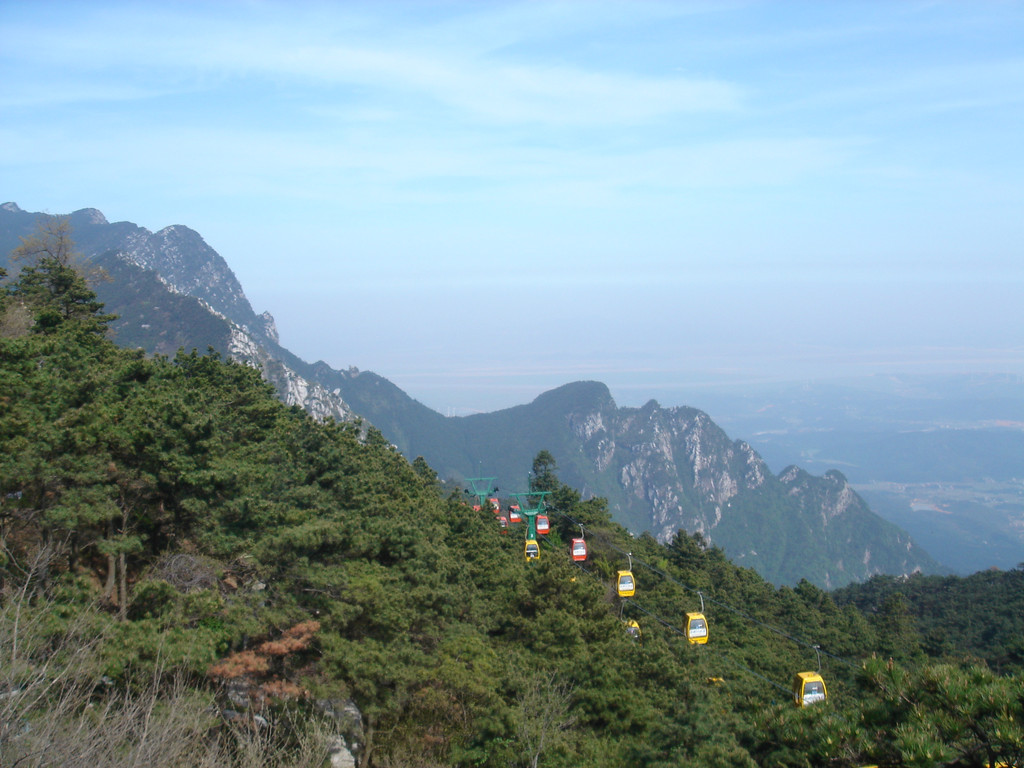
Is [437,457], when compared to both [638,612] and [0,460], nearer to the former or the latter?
[638,612]

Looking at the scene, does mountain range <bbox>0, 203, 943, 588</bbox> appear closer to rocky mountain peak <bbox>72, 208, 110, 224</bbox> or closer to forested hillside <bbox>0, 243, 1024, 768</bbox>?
rocky mountain peak <bbox>72, 208, 110, 224</bbox>

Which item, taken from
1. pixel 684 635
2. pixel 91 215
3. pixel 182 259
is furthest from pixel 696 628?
pixel 91 215

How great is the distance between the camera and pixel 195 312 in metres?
92.6

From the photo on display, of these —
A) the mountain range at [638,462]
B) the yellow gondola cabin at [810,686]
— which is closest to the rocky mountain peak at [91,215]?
the mountain range at [638,462]

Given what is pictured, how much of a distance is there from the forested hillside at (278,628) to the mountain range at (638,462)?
9325cm

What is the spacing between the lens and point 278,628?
1490cm

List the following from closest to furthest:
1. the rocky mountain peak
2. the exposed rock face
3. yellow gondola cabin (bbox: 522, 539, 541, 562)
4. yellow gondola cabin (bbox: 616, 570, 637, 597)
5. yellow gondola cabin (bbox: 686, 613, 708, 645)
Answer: yellow gondola cabin (bbox: 686, 613, 708, 645), yellow gondola cabin (bbox: 616, 570, 637, 597), yellow gondola cabin (bbox: 522, 539, 541, 562), the exposed rock face, the rocky mountain peak

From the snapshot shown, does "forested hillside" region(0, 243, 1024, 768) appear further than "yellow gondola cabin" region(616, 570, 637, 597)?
No

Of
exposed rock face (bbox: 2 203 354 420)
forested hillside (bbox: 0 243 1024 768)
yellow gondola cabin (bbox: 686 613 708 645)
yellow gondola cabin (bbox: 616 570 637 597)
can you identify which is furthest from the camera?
exposed rock face (bbox: 2 203 354 420)

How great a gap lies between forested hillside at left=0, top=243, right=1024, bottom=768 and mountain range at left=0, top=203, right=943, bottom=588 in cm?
9325

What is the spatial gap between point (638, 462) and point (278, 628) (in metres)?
130

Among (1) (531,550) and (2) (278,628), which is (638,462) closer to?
(1) (531,550)

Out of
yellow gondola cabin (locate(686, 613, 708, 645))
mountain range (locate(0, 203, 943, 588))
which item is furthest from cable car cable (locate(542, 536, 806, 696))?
mountain range (locate(0, 203, 943, 588))

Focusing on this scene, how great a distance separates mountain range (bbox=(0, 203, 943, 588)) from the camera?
125 m
